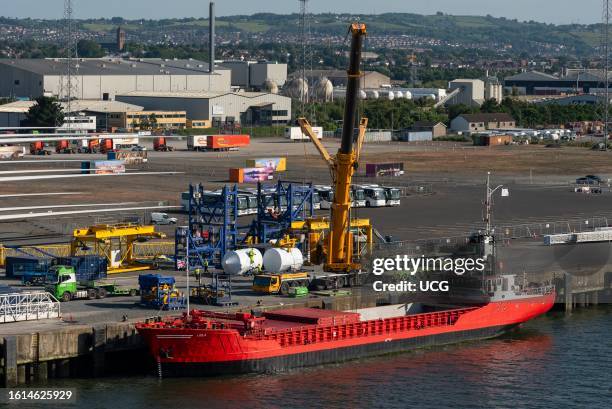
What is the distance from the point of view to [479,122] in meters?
188

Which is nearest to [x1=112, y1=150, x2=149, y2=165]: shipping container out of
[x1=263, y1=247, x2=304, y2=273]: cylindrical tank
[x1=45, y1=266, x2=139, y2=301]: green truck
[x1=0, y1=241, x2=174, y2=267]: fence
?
[x1=0, y1=241, x2=174, y2=267]: fence

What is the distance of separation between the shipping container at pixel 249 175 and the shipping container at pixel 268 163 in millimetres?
884

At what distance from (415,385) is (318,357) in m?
A: 4.82

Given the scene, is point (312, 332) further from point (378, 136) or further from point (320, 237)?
point (378, 136)

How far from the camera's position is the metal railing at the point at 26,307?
169ft

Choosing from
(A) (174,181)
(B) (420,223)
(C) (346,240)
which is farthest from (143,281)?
(A) (174,181)

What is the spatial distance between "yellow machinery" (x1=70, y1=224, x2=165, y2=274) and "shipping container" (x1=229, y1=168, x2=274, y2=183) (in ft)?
151

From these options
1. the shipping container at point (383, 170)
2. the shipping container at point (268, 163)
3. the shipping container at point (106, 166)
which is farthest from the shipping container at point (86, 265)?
the shipping container at point (383, 170)

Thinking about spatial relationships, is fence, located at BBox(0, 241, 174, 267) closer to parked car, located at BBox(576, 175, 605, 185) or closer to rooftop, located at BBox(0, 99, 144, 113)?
parked car, located at BBox(576, 175, 605, 185)

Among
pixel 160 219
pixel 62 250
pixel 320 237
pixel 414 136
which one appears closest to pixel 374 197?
pixel 160 219

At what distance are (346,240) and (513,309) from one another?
865cm

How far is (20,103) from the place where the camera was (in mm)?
171250

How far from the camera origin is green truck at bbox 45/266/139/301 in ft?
186

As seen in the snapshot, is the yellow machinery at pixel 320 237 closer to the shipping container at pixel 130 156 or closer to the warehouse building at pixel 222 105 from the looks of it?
→ the shipping container at pixel 130 156
